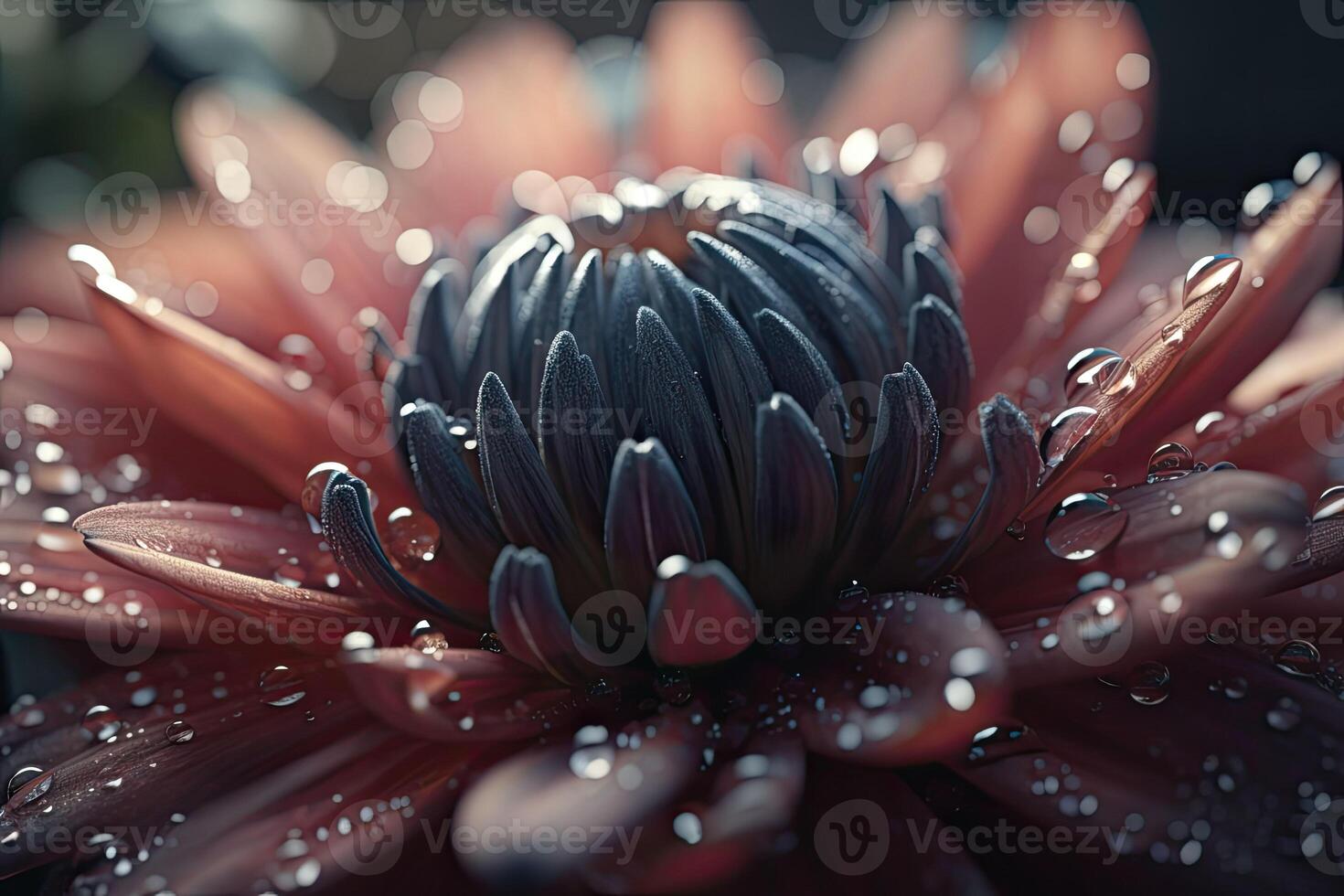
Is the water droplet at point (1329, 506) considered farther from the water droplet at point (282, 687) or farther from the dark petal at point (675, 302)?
the water droplet at point (282, 687)

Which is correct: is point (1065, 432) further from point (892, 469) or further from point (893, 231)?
point (893, 231)

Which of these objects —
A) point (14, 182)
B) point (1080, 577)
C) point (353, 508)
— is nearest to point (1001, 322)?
point (1080, 577)

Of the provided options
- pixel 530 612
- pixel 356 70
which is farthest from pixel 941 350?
pixel 356 70

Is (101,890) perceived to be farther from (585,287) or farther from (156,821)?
(585,287)

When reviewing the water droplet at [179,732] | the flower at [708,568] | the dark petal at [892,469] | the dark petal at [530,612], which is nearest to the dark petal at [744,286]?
the flower at [708,568]

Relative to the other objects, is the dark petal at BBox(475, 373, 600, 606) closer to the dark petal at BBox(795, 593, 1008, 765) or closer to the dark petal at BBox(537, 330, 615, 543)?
the dark petal at BBox(537, 330, 615, 543)

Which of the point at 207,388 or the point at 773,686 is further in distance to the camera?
the point at 207,388

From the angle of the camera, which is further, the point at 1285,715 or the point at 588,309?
the point at 588,309
